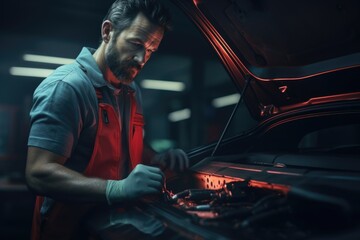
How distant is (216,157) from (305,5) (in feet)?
2.50

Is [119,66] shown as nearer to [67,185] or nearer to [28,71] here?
[67,185]

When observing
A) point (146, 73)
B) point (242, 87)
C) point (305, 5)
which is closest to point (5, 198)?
point (242, 87)

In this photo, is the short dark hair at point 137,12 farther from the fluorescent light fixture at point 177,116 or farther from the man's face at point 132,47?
the fluorescent light fixture at point 177,116

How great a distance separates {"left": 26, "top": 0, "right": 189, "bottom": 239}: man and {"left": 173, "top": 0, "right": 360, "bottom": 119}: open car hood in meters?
0.32

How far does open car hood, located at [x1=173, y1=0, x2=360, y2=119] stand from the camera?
48.3 inches

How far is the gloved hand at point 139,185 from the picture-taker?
3.76 feet

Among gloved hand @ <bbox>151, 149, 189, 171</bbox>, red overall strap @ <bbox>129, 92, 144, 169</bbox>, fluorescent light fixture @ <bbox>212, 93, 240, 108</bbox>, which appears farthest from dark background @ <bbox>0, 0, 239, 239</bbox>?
gloved hand @ <bbox>151, 149, 189, 171</bbox>

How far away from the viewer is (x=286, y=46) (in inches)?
56.7

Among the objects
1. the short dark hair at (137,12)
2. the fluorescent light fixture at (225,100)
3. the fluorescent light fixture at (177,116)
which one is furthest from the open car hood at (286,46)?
the fluorescent light fixture at (177,116)

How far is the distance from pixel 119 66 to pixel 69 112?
1.24ft

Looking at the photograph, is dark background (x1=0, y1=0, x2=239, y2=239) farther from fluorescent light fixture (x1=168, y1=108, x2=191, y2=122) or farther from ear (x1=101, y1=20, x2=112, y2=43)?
ear (x1=101, y1=20, x2=112, y2=43)

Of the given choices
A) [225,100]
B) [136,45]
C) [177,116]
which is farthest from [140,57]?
[177,116]

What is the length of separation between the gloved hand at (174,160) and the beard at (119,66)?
414mm

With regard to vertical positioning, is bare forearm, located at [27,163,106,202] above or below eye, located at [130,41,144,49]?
below
